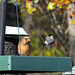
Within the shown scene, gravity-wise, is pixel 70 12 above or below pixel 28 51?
above

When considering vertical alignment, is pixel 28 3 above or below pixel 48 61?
above

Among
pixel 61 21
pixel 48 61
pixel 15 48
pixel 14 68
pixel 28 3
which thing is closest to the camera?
pixel 14 68

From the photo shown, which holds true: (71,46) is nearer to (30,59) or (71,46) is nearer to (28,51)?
(28,51)

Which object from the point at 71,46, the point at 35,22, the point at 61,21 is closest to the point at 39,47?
the point at 35,22

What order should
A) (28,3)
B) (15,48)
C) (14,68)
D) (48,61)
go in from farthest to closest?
(28,3), (15,48), (48,61), (14,68)

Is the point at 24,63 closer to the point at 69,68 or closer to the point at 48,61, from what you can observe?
the point at 48,61

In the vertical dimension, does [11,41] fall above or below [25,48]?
above

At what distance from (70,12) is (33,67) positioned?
27.3ft

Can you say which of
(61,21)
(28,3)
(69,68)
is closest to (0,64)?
(69,68)

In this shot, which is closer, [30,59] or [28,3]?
[30,59]

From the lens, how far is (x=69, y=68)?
327 cm

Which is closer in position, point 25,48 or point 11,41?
point 25,48

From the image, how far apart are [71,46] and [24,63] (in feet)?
27.5

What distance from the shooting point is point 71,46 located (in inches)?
443
